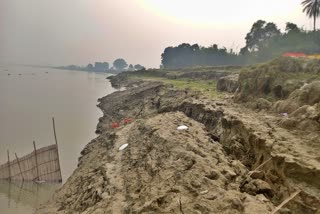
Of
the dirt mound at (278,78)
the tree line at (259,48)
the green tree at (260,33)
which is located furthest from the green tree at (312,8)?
the dirt mound at (278,78)

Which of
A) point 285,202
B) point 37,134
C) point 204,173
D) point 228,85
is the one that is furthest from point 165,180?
point 37,134

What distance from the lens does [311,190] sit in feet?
31.1

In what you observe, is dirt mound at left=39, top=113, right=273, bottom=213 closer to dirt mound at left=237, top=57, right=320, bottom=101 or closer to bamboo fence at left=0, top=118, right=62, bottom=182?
bamboo fence at left=0, top=118, right=62, bottom=182

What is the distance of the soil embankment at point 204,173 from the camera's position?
9.77m

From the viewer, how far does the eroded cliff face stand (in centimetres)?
978

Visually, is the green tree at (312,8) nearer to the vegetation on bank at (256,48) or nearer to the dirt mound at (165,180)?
the vegetation on bank at (256,48)

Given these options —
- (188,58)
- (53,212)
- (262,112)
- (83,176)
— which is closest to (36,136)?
(83,176)

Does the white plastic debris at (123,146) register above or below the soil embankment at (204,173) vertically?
below

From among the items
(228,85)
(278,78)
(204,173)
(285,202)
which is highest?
→ (278,78)

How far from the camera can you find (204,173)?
464 inches

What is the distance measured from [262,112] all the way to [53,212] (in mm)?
11717

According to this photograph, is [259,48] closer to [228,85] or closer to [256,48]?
[256,48]

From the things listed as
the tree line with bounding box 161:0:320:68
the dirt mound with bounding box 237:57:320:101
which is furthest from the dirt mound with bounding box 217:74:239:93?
the tree line with bounding box 161:0:320:68

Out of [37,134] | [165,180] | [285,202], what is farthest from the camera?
[37,134]
